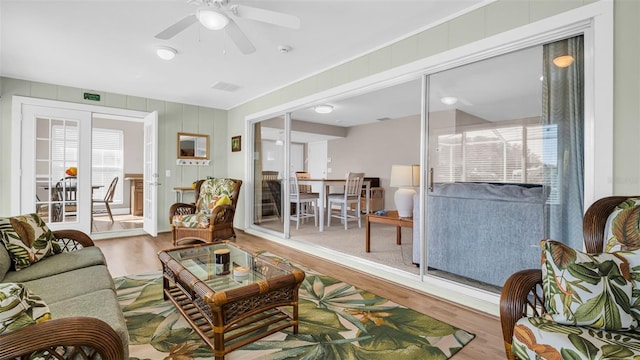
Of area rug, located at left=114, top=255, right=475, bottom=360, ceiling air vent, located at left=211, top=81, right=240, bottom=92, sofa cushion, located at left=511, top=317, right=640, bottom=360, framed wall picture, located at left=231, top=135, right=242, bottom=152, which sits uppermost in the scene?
ceiling air vent, located at left=211, top=81, right=240, bottom=92

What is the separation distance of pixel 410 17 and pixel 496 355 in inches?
99.5

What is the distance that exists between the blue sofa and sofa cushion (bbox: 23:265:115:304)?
2.51 metres

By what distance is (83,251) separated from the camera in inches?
87.8

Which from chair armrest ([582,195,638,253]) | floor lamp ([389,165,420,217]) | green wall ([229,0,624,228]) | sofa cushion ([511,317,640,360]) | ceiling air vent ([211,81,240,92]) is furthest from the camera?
ceiling air vent ([211,81,240,92])

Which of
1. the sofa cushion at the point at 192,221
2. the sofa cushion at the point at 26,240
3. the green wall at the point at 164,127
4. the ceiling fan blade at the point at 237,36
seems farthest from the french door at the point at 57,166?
the ceiling fan blade at the point at 237,36

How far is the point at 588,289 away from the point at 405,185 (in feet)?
9.22

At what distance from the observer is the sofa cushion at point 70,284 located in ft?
5.09

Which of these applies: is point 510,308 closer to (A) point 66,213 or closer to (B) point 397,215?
(B) point 397,215

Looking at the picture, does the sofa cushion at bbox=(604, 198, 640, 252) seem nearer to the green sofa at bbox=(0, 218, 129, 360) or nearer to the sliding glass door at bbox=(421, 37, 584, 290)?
the sliding glass door at bbox=(421, 37, 584, 290)

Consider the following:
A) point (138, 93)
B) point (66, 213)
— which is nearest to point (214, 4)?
point (138, 93)

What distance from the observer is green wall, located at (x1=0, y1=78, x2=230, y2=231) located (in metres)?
4.10

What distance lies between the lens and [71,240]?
92.4 inches

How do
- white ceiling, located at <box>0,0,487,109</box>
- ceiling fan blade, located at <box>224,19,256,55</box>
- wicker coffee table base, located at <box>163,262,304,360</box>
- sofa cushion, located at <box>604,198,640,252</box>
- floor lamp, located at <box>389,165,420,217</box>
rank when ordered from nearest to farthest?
sofa cushion, located at <box>604,198,640,252</box>
wicker coffee table base, located at <box>163,262,304,360</box>
ceiling fan blade, located at <box>224,19,256,55</box>
white ceiling, located at <box>0,0,487,109</box>
floor lamp, located at <box>389,165,420,217</box>

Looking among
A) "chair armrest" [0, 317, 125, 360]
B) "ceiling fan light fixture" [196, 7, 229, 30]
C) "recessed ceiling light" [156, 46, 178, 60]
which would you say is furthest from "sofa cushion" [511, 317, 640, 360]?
"recessed ceiling light" [156, 46, 178, 60]
